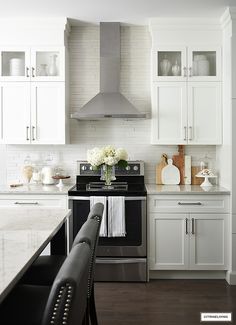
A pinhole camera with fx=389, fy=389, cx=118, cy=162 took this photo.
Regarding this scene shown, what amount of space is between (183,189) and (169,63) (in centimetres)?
137

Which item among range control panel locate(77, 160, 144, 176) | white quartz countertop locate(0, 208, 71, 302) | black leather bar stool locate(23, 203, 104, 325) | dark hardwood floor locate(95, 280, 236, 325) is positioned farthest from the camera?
range control panel locate(77, 160, 144, 176)

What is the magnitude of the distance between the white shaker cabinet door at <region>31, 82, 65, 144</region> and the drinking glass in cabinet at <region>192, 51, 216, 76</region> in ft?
4.70

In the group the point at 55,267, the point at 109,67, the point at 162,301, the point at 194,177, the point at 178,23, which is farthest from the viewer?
the point at 194,177

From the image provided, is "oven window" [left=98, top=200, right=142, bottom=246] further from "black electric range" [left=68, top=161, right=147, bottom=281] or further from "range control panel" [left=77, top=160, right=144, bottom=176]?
"range control panel" [left=77, top=160, right=144, bottom=176]

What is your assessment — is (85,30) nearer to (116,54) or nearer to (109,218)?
(116,54)

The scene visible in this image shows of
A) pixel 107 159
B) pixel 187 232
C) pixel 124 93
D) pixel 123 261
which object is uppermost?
pixel 124 93

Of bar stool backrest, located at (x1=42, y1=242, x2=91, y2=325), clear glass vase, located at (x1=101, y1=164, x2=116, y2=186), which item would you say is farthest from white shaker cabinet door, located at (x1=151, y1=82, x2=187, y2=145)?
bar stool backrest, located at (x1=42, y1=242, x2=91, y2=325)

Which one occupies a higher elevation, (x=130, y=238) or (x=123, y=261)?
(x=130, y=238)

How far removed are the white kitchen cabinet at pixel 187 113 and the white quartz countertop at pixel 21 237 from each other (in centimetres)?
183

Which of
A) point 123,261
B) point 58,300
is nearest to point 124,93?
point 123,261

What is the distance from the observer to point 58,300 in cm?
121

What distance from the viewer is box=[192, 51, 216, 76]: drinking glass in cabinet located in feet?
13.7

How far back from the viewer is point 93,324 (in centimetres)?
257

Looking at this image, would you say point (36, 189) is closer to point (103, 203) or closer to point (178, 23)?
point (103, 203)
